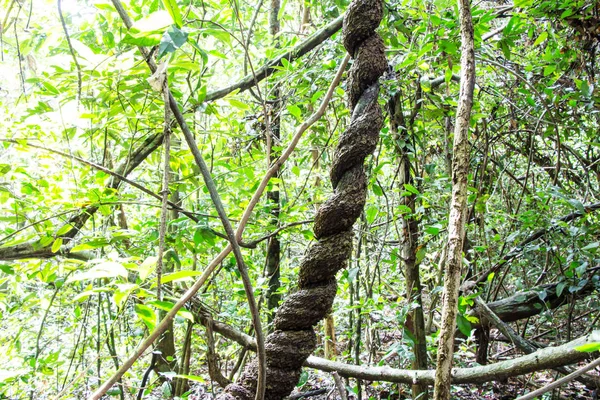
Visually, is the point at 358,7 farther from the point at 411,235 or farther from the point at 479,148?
the point at 479,148

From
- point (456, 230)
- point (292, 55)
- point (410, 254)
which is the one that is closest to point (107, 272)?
point (456, 230)

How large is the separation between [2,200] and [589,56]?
1932 mm

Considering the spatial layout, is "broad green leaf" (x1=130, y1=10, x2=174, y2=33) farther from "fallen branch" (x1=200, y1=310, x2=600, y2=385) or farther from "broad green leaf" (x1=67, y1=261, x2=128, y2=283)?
"fallen branch" (x1=200, y1=310, x2=600, y2=385)

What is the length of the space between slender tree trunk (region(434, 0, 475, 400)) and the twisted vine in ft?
0.39

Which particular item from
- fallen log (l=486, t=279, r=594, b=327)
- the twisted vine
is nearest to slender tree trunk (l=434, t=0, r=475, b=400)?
the twisted vine

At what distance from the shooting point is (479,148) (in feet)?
5.92

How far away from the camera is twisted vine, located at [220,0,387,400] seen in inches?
23.8

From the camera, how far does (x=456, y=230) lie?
1.92ft

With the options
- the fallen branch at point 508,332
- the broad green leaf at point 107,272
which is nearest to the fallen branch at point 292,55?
the broad green leaf at point 107,272

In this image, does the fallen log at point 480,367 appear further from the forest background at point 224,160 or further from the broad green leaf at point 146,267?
the broad green leaf at point 146,267

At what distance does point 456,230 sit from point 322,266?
19 centimetres

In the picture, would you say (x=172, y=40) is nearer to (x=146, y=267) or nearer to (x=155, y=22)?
(x=155, y=22)

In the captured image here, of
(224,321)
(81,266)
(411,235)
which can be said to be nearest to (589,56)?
(411,235)

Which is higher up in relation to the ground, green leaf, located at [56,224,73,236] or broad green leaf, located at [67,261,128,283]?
green leaf, located at [56,224,73,236]
